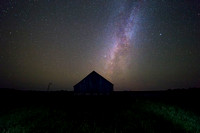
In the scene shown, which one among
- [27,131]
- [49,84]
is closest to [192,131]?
[27,131]

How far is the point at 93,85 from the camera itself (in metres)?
27.7

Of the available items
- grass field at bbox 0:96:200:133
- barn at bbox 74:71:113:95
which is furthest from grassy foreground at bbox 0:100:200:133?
barn at bbox 74:71:113:95

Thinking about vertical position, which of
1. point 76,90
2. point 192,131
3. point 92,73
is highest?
point 92,73

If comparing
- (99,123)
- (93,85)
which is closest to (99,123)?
(99,123)

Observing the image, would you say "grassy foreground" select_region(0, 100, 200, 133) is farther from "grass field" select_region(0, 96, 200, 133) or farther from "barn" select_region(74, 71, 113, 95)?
"barn" select_region(74, 71, 113, 95)

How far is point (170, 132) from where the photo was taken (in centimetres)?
470

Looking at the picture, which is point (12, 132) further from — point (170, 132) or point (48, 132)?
point (170, 132)

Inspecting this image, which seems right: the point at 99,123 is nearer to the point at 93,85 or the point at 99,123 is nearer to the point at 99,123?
the point at 99,123

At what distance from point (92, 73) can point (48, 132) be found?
78.1 ft

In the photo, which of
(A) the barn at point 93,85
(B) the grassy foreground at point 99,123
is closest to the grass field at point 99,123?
(B) the grassy foreground at point 99,123

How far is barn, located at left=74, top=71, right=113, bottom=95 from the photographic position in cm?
2745

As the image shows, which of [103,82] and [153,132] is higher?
[103,82]

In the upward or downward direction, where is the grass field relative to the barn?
downward

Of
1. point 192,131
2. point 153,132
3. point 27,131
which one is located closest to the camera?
point 153,132
